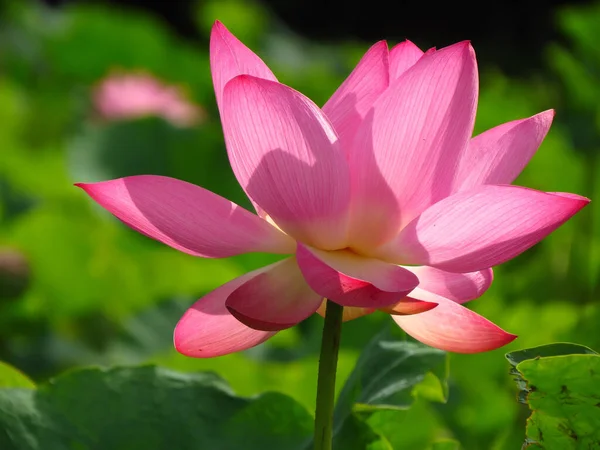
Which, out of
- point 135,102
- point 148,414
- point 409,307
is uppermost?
point 135,102

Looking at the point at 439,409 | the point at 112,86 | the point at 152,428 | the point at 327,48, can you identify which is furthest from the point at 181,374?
the point at 327,48

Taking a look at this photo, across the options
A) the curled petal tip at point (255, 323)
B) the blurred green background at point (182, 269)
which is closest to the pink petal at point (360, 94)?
the curled petal tip at point (255, 323)

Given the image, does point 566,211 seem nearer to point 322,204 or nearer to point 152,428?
point 322,204

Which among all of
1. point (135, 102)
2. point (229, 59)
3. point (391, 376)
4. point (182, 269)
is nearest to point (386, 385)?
point (391, 376)

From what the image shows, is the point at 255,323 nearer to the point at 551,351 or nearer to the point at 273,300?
the point at 273,300

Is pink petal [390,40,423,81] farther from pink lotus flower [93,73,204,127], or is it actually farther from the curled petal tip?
pink lotus flower [93,73,204,127]

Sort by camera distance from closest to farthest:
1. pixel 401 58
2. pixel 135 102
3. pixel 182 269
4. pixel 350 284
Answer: pixel 350 284 → pixel 401 58 → pixel 182 269 → pixel 135 102
